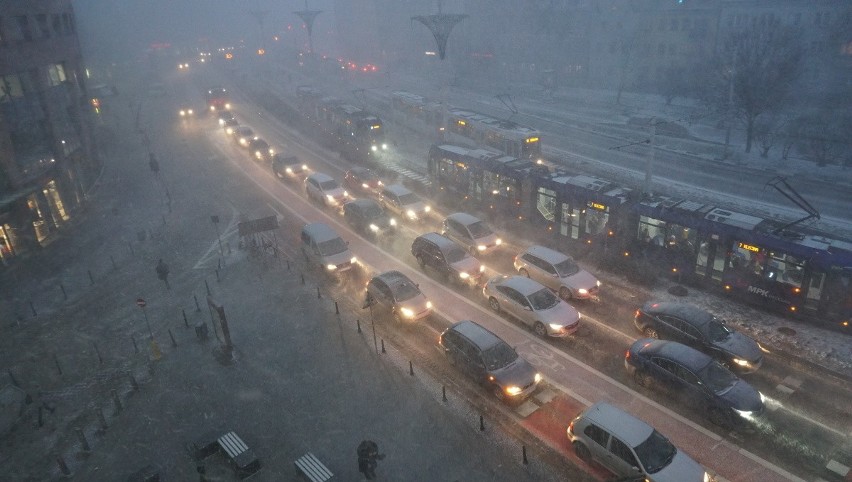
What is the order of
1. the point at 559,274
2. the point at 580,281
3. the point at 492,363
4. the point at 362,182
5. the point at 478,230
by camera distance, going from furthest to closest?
the point at 362,182 < the point at 478,230 < the point at 559,274 < the point at 580,281 < the point at 492,363

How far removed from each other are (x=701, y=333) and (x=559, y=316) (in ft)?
15.5

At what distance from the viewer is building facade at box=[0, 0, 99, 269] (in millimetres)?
28922

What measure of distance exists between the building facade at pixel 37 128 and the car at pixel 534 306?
27.1 meters

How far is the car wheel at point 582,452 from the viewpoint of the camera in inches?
534

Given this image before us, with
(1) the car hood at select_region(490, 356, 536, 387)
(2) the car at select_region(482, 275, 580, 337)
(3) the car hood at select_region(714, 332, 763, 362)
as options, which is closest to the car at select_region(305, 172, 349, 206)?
(2) the car at select_region(482, 275, 580, 337)

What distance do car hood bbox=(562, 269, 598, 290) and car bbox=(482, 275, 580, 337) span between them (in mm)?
1841

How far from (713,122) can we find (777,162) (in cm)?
1375

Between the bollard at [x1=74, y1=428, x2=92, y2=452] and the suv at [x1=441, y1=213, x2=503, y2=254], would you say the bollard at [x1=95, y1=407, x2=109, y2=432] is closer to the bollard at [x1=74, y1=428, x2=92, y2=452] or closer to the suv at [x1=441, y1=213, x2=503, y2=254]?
the bollard at [x1=74, y1=428, x2=92, y2=452]

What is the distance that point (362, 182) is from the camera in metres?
36.1

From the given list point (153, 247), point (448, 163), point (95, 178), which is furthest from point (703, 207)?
point (95, 178)

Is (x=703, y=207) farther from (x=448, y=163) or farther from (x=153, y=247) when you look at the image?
(x=153, y=247)

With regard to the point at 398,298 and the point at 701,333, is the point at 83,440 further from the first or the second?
the point at 701,333

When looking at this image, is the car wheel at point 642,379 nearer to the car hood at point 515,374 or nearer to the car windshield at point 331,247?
the car hood at point 515,374

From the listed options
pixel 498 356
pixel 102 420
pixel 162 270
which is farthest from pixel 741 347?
pixel 162 270
